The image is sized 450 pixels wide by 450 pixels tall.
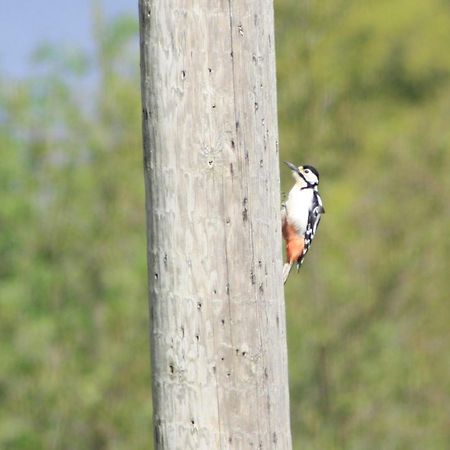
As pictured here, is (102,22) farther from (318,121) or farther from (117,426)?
(117,426)

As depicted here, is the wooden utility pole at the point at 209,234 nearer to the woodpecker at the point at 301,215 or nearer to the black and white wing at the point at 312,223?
the woodpecker at the point at 301,215

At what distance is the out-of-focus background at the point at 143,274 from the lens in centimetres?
1580

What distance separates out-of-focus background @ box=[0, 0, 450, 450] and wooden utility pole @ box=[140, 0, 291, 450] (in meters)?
12.1

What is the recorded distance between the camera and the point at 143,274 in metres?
16.0

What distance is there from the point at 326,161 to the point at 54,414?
4.67 metres

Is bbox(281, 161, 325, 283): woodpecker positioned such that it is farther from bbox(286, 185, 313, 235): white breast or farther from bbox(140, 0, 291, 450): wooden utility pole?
bbox(140, 0, 291, 450): wooden utility pole

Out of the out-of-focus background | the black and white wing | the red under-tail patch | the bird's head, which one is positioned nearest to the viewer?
the red under-tail patch

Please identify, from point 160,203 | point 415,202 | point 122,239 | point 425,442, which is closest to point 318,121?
point 415,202

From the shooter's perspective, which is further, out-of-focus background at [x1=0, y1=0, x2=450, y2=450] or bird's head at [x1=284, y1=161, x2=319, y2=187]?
out-of-focus background at [x1=0, y1=0, x2=450, y2=450]

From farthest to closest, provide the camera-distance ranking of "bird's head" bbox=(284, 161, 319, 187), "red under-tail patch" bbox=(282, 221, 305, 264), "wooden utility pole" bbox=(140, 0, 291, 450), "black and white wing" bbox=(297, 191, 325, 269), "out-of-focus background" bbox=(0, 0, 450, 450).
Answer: "out-of-focus background" bbox=(0, 0, 450, 450) < "bird's head" bbox=(284, 161, 319, 187) < "black and white wing" bbox=(297, 191, 325, 269) < "red under-tail patch" bbox=(282, 221, 305, 264) < "wooden utility pole" bbox=(140, 0, 291, 450)

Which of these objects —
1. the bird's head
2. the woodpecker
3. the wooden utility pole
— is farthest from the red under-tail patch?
the wooden utility pole

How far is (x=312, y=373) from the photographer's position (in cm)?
1625

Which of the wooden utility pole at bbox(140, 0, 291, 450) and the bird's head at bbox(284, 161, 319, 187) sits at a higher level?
the bird's head at bbox(284, 161, 319, 187)

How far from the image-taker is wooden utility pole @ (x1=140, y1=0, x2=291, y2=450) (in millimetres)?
3412
